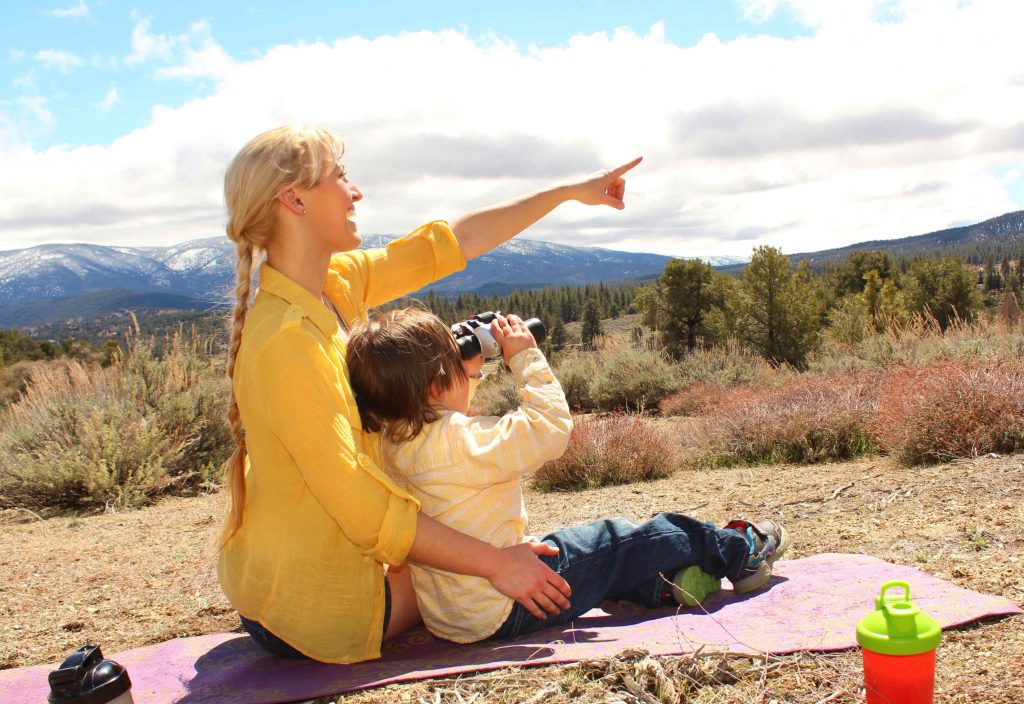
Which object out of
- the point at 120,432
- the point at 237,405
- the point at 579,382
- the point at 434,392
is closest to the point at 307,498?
the point at 237,405

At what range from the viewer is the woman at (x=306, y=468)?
2.13 meters

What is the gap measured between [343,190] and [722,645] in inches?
66.3

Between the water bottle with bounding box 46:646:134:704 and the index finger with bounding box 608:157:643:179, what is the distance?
7.96 feet

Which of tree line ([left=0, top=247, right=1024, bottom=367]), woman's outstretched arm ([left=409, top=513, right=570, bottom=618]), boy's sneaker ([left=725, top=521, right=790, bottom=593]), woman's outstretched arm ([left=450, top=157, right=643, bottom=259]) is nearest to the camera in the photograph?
woman's outstretched arm ([left=409, top=513, right=570, bottom=618])

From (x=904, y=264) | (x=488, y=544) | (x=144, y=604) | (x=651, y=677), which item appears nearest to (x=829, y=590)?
(x=651, y=677)

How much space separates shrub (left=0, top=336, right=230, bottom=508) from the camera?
21.7ft

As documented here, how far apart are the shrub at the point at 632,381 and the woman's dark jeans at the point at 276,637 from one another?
10659 mm

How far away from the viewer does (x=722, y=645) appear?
2.30 metres

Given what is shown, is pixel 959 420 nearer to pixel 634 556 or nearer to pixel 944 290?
pixel 634 556

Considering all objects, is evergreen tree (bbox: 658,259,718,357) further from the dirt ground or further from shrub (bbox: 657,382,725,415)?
the dirt ground

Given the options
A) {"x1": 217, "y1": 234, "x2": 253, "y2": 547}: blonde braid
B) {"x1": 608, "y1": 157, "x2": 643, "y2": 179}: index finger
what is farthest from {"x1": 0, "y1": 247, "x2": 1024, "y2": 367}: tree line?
{"x1": 608, "y1": 157, "x2": 643, "y2": 179}: index finger

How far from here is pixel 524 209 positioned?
3318 mm

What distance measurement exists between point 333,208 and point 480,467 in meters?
0.86

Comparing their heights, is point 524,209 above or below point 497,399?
above
